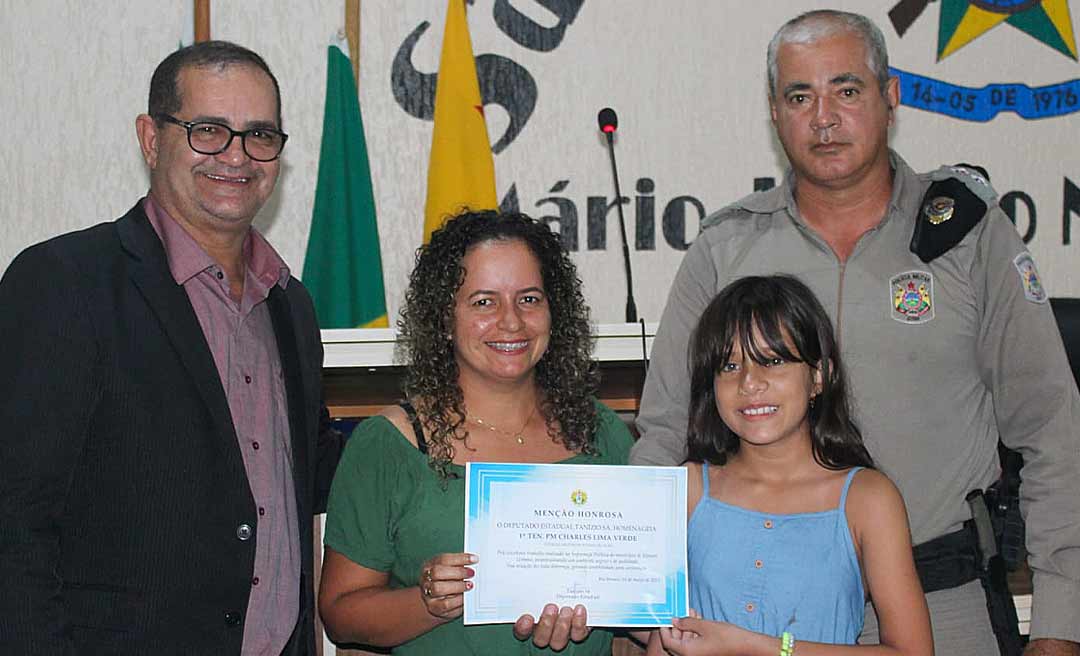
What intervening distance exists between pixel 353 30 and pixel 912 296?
3.13 m

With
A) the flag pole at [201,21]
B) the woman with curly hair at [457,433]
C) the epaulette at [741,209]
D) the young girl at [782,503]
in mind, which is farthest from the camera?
the flag pole at [201,21]

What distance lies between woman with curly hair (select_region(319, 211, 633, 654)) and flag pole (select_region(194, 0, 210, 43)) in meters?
2.66

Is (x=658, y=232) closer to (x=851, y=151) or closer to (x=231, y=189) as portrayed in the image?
(x=851, y=151)

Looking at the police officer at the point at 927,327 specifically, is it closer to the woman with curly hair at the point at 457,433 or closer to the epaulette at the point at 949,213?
the epaulette at the point at 949,213

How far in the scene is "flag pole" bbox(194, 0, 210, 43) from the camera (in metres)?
4.73

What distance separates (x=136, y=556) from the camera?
216 cm

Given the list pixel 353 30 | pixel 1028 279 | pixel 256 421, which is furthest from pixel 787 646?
pixel 353 30

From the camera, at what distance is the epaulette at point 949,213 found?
93.4 inches

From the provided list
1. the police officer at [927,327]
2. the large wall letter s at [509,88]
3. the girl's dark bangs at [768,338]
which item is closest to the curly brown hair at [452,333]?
the police officer at [927,327]

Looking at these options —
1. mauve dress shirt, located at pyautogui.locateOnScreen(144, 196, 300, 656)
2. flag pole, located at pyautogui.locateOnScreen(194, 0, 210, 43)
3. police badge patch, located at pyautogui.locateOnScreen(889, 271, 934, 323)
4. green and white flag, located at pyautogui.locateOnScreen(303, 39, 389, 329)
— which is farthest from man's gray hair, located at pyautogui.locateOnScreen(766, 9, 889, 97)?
flag pole, located at pyautogui.locateOnScreen(194, 0, 210, 43)

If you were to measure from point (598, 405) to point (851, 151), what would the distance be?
79 centimetres

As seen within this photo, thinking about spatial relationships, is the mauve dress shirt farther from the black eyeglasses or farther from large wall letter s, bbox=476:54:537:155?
large wall letter s, bbox=476:54:537:155

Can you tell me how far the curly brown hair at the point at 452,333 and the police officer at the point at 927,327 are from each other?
17 cm

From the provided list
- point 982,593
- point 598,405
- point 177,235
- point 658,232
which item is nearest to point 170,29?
point 658,232
